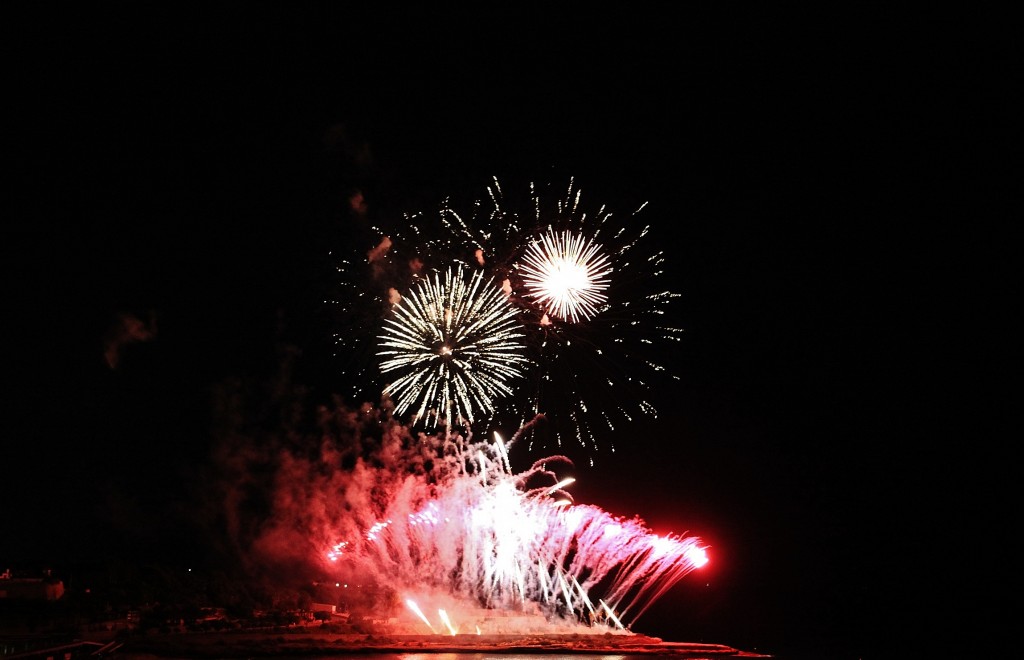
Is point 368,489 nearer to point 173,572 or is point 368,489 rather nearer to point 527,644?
point 527,644

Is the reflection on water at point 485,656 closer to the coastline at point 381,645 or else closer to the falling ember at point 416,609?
the coastline at point 381,645

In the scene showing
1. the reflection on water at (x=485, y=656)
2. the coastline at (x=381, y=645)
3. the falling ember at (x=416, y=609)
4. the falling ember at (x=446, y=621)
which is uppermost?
the falling ember at (x=416, y=609)

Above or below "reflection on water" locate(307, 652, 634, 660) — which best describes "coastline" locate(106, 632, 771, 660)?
above

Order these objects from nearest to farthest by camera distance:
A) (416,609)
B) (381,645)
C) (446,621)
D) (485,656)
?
(485,656)
(381,645)
(446,621)
(416,609)

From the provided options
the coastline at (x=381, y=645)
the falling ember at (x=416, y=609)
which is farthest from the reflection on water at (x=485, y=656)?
the falling ember at (x=416, y=609)

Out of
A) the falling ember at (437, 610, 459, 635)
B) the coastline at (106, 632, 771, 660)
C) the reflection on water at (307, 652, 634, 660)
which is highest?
the falling ember at (437, 610, 459, 635)

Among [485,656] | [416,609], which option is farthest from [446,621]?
[485,656]

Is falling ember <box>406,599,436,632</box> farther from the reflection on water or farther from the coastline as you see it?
the reflection on water

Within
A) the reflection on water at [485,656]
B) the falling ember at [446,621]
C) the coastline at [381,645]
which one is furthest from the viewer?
the falling ember at [446,621]

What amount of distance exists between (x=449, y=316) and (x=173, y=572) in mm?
30721

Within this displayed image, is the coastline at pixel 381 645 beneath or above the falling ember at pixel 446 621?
beneath

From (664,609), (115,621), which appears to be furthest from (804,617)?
(115,621)

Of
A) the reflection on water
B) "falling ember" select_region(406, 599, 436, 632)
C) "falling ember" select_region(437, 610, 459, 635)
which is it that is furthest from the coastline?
"falling ember" select_region(406, 599, 436, 632)

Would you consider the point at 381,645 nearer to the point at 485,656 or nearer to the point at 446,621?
the point at 446,621
